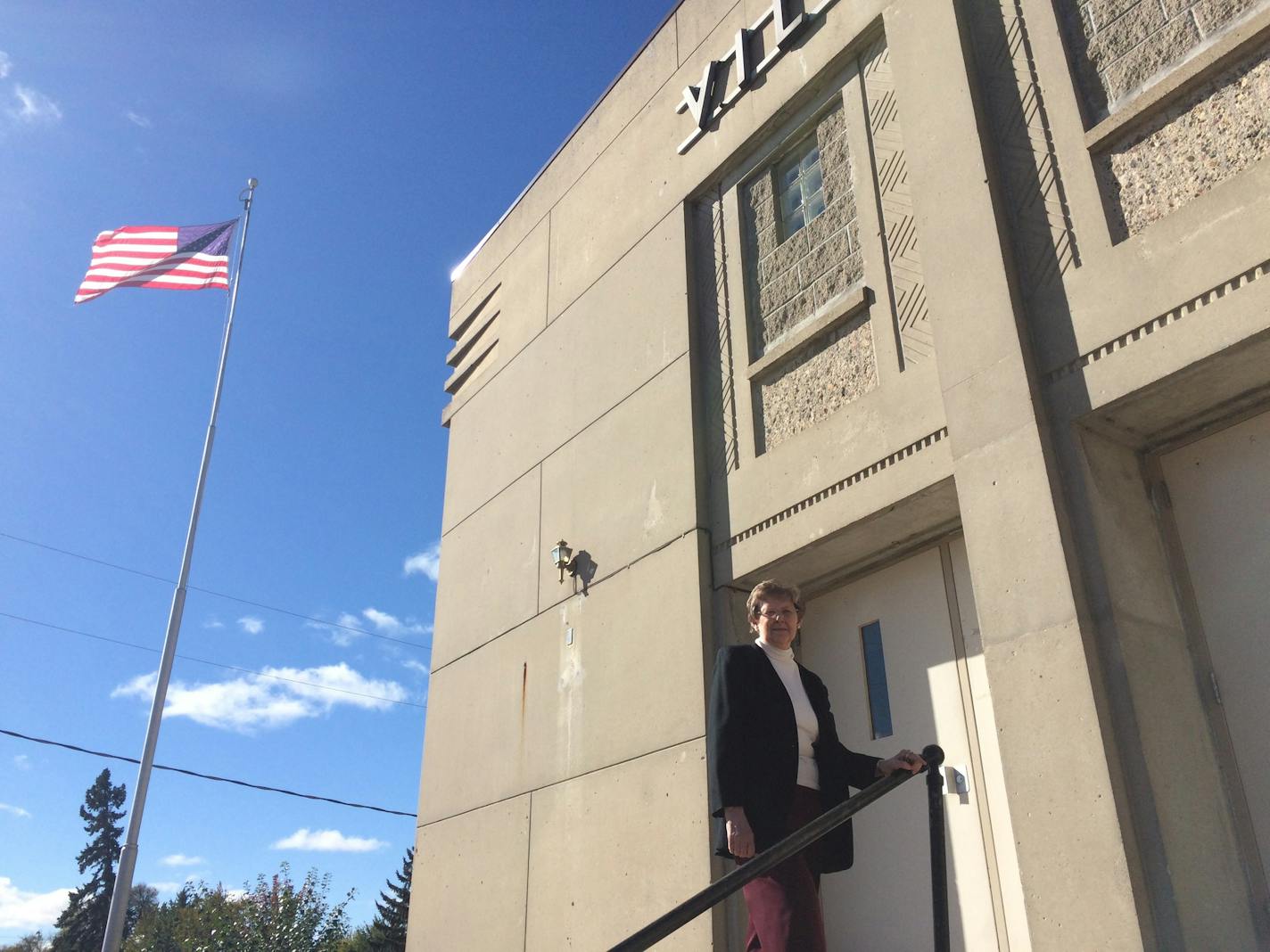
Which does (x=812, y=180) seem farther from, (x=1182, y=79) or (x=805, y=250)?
(x=1182, y=79)

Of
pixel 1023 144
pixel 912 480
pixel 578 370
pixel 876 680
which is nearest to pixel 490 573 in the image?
pixel 578 370

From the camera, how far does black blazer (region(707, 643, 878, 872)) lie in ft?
10.4

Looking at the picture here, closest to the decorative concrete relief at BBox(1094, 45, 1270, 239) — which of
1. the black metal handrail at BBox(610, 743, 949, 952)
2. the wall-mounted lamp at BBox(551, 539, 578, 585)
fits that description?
the black metal handrail at BBox(610, 743, 949, 952)

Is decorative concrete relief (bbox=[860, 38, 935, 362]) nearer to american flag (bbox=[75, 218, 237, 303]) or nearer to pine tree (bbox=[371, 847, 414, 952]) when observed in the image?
american flag (bbox=[75, 218, 237, 303])

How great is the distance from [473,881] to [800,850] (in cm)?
459

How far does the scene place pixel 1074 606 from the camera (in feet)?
12.1

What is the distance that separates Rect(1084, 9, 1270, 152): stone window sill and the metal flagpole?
1177 centimetres

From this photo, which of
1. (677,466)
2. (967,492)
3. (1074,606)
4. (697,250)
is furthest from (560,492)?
(1074,606)

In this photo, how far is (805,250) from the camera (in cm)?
590

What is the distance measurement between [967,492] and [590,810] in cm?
301

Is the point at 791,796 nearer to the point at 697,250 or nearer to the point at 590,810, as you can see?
the point at 590,810

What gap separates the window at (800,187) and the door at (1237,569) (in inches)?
108

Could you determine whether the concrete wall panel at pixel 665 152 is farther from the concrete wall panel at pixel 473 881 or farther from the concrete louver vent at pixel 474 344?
the concrete wall panel at pixel 473 881

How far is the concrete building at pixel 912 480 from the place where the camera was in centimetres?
365
